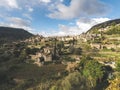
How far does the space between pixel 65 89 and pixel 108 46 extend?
76.6 metres

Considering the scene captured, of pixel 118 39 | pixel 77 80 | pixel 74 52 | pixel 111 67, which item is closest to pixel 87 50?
pixel 74 52

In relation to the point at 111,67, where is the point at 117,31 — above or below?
above

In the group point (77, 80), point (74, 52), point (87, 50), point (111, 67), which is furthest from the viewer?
point (87, 50)

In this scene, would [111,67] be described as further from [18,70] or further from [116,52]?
[116,52]

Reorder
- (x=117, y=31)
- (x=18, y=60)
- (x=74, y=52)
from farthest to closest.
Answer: (x=117, y=31)
(x=74, y=52)
(x=18, y=60)

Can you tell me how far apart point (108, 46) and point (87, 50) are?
38.5ft

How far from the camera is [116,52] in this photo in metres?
97.6

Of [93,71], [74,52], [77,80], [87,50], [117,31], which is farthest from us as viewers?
[117,31]

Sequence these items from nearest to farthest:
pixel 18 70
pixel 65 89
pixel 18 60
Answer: pixel 65 89 → pixel 18 70 → pixel 18 60

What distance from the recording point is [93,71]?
4875 centimetres

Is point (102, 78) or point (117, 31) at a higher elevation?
point (117, 31)

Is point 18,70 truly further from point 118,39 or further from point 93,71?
point 118,39

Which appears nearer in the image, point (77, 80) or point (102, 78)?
point (77, 80)

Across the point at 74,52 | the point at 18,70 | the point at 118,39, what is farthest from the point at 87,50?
the point at 18,70
